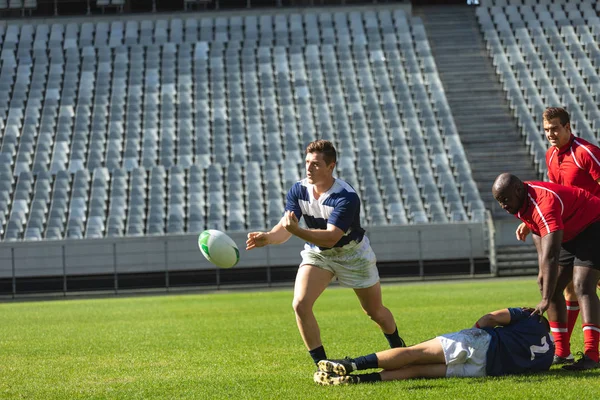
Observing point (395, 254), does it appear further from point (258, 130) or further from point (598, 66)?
point (598, 66)

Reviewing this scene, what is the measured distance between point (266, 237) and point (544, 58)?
31092 millimetres

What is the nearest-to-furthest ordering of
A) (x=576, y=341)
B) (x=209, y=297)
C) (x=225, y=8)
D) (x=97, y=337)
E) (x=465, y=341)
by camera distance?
(x=465, y=341), (x=576, y=341), (x=97, y=337), (x=209, y=297), (x=225, y=8)

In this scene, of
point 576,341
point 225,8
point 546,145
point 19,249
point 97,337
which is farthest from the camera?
point 225,8

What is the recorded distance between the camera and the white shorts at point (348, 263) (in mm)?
7812

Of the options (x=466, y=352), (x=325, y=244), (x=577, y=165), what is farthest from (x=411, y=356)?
(x=577, y=165)

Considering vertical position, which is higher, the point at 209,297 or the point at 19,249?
the point at 19,249

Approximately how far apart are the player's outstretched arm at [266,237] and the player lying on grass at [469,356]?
1.17 meters

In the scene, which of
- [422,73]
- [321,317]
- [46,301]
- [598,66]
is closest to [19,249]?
[46,301]

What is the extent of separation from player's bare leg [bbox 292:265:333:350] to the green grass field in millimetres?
331

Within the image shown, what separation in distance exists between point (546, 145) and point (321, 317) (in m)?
18.9

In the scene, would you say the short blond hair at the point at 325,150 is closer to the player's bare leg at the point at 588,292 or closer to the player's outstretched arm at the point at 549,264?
the player's outstretched arm at the point at 549,264

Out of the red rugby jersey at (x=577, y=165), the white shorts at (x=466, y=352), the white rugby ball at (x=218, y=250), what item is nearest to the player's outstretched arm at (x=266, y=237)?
the white rugby ball at (x=218, y=250)

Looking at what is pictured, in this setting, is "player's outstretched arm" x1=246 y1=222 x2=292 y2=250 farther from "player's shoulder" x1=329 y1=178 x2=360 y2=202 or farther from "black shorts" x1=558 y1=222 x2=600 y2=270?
"black shorts" x1=558 y1=222 x2=600 y2=270

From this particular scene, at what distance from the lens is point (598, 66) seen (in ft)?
117
